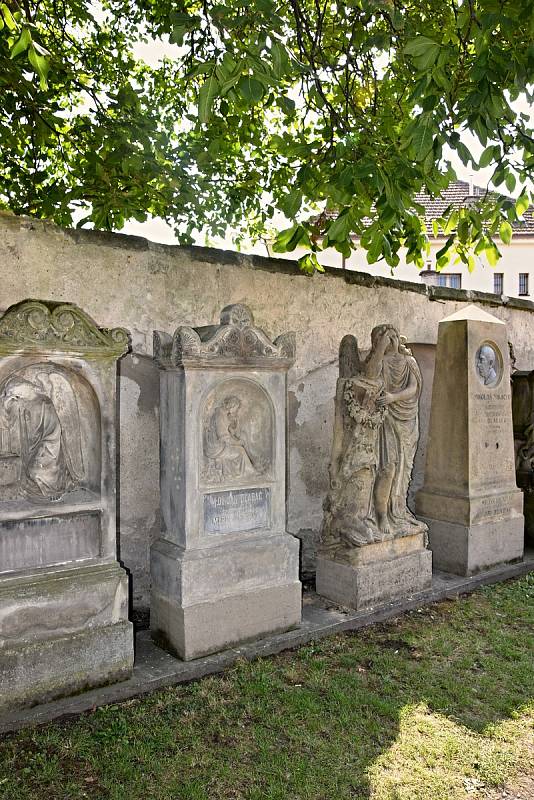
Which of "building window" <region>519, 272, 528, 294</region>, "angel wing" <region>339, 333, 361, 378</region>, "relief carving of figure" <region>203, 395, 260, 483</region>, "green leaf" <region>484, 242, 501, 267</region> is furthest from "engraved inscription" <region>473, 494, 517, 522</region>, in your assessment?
"building window" <region>519, 272, 528, 294</region>

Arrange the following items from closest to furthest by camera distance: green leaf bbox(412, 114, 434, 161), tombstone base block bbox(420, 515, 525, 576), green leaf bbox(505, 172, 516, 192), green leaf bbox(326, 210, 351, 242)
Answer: green leaf bbox(412, 114, 434, 161)
green leaf bbox(505, 172, 516, 192)
green leaf bbox(326, 210, 351, 242)
tombstone base block bbox(420, 515, 525, 576)

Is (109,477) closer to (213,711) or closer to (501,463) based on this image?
(213,711)

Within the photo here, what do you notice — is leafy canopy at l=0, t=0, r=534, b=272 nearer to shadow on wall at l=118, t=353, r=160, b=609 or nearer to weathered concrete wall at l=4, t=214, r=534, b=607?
weathered concrete wall at l=4, t=214, r=534, b=607

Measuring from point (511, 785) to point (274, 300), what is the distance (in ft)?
14.2

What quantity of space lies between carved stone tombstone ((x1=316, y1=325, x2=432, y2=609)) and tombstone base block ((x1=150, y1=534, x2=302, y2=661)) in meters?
0.69

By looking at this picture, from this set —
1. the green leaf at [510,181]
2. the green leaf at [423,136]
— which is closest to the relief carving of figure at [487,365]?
the green leaf at [510,181]

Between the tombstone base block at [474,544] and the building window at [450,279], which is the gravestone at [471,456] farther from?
the building window at [450,279]

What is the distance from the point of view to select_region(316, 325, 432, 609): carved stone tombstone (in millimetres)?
5078

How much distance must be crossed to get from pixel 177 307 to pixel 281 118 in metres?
5.20

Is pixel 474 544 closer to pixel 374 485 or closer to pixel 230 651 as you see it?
pixel 374 485

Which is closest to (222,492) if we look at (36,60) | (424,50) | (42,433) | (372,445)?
(42,433)

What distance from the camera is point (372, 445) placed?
5137mm

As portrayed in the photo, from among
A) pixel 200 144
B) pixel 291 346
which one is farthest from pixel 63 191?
pixel 291 346

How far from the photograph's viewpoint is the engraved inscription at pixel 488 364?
20.4ft
